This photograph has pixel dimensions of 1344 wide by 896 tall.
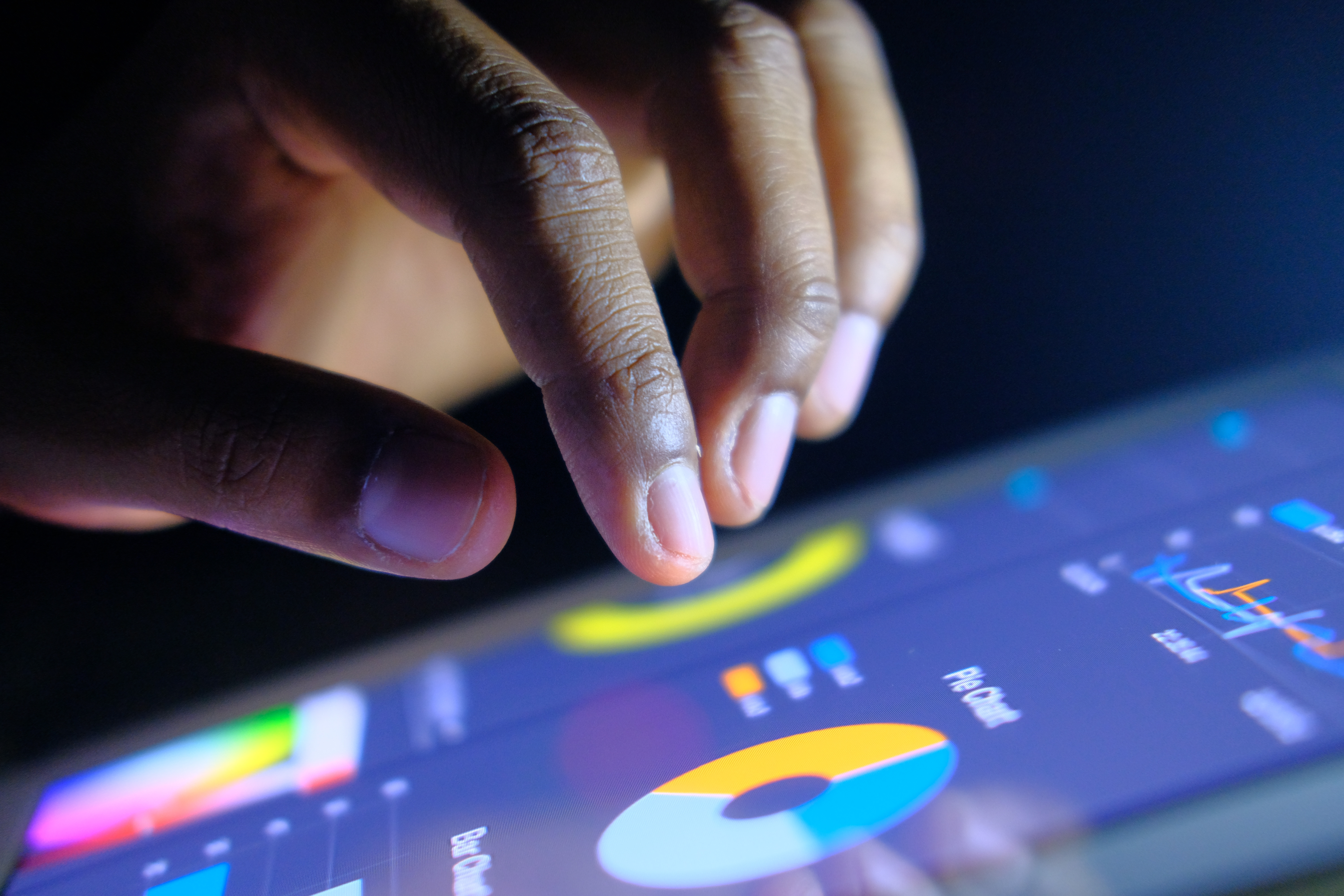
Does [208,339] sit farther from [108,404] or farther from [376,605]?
[376,605]

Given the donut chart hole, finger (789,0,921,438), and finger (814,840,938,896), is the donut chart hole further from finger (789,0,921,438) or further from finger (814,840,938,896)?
finger (789,0,921,438)

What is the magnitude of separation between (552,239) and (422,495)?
15 centimetres

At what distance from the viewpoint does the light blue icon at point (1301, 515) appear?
0.53 meters

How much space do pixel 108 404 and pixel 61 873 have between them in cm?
27

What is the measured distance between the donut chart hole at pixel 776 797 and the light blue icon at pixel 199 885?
27 cm

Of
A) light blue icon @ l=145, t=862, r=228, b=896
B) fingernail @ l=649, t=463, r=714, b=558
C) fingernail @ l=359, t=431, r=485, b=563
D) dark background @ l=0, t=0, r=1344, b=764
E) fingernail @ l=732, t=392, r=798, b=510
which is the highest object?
dark background @ l=0, t=0, r=1344, b=764

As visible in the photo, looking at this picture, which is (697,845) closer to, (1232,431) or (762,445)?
(762,445)

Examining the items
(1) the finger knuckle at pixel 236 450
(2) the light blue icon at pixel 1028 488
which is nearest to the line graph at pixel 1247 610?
(2) the light blue icon at pixel 1028 488

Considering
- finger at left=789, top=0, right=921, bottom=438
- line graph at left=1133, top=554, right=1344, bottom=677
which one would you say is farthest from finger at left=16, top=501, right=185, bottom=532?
line graph at left=1133, top=554, right=1344, bottom=677

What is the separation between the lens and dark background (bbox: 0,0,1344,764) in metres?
0.73

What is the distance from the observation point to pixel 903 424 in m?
0.97

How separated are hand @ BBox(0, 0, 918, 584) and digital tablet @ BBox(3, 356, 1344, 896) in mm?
118

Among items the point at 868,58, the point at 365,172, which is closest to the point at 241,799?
the point at 365,172

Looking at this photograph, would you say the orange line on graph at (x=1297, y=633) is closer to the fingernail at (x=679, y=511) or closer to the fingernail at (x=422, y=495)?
the fingernail at (x=679, y=511)
